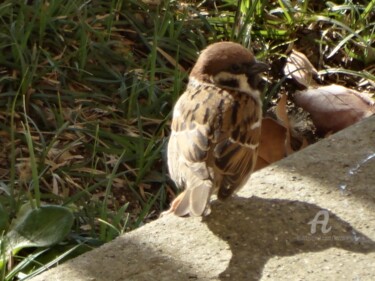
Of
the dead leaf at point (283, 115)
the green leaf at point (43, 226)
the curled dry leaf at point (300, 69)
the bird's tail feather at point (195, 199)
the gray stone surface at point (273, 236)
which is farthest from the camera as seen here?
the curled dry leaf at point (300, 69)

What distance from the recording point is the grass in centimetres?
397

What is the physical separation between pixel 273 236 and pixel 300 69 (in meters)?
1.82

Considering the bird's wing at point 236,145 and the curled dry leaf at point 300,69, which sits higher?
the bird's wing at point 236,145

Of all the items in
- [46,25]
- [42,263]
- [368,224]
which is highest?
[46,25]

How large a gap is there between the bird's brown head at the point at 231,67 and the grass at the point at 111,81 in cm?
42

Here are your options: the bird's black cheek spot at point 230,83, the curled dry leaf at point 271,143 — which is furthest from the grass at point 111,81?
the bird's black cheek spot at point 230,83

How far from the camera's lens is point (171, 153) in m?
3.74

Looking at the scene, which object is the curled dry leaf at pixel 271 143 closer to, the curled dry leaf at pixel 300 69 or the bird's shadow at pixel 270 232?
the curled dry leaf at pixel 300 69

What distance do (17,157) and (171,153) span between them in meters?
0.78

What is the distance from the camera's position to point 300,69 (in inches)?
199

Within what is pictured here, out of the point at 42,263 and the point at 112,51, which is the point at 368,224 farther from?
the point at 112,51

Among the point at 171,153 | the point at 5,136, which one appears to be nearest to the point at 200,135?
the point at 171,153

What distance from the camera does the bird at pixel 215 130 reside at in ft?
11.3

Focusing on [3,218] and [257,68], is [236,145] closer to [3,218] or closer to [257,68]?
[257,68]
